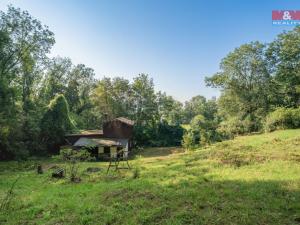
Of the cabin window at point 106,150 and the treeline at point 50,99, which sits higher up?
the treeline at point 50,99

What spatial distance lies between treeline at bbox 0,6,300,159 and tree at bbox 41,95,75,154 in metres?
0.12

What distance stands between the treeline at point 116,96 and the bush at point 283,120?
93 millimetres

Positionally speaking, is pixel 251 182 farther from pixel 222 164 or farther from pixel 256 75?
pixel 256 75

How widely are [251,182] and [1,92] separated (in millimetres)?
22385

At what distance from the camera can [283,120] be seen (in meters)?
26.5

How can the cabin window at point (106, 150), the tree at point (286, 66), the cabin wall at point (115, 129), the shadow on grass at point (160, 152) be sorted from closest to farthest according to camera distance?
1. the shadow on grass at point (160, 152)
2. the cabin window at point (106, 150)
3. the tree at point (286, 66)
4. the cabin wall at point (115, 129)

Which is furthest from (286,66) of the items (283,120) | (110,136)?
(110,136)

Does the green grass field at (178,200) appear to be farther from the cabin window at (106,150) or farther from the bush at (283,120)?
the bush at (283,120)

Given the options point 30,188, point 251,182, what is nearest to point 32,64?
point 30,188

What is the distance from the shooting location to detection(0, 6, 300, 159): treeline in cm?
2520

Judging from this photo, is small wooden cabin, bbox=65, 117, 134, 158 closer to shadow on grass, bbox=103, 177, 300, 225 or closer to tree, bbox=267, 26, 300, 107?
shadow on grass, bbox=103, 177, 300, 225

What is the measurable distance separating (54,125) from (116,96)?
51.4ft

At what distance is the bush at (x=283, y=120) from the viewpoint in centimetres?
2559
